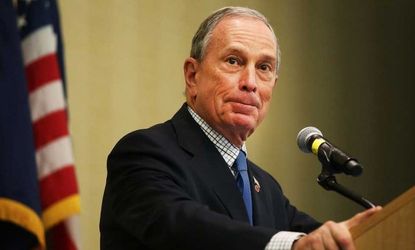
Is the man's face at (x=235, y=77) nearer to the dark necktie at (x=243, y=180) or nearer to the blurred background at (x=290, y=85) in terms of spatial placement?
the dark necktie at (x=243, y=180)

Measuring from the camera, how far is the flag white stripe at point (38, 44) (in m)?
1.16

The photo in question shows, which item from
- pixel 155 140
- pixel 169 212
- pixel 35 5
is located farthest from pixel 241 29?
pixel 35 5

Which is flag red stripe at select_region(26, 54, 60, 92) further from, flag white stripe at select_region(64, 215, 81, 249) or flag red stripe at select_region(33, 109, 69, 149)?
flag white stripe at select_region(64, 215, 81, 249)

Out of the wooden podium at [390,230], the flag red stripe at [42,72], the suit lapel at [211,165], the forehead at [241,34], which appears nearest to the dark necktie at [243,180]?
the suit lapel at [211,165]

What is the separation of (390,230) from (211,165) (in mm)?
776

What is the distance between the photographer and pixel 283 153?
3.52m

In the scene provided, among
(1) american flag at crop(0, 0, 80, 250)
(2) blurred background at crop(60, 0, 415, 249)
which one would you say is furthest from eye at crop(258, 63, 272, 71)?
(1) american flag at crop(0, 0, 80, 250)

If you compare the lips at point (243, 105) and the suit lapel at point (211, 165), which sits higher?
the lips at point (243, 105)

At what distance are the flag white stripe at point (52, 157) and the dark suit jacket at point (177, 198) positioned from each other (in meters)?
0.44

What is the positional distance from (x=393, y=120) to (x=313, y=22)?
87 cm

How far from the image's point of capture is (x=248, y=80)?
2.09m

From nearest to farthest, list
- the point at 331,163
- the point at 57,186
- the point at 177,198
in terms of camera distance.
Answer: the point at 57,186 < the point at 177,198 < the point at 331,163

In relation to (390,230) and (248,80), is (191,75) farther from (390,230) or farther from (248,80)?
(390,230)

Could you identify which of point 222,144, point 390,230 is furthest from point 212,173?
point 390,230
